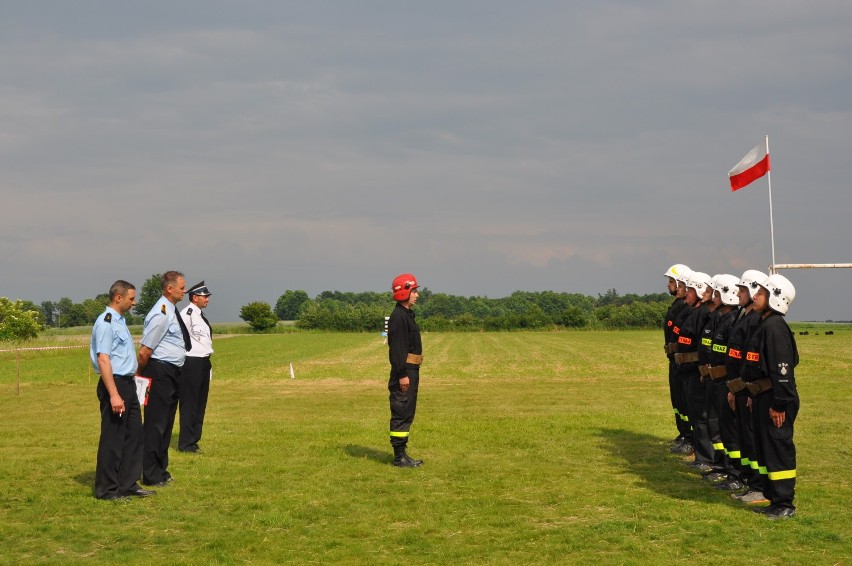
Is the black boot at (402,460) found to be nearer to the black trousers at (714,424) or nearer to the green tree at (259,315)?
the black trousers at (714,424)

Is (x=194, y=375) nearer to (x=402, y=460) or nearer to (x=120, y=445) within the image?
(x=120, y=445)

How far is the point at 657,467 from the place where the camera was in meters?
11.9

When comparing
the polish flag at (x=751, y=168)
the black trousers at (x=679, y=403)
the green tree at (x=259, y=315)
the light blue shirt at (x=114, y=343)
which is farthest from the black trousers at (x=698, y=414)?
the green tree at (x=259, y=315)

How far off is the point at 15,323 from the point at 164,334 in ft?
207

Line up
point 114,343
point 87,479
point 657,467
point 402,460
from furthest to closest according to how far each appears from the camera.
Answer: point 402,460 < point 657,467 < point 87,479 < point 114,343

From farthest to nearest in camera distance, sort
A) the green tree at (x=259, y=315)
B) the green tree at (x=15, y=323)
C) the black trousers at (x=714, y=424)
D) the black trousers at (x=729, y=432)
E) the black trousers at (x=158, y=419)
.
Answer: the green tree at (x=259, y=315)
the green tree at (x=15, y=323)
the black trousers at (x=714, y=424)
the black trousers at (x=158, y=419)
the black trousers at (x=729, y=432)

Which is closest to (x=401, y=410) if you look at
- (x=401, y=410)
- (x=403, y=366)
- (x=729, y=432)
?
(x=401, y=410)

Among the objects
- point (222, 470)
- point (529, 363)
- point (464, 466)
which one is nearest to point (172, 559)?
point (222, 470)

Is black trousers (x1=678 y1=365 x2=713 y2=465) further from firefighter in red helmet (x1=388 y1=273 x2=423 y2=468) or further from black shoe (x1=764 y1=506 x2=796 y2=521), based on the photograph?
firefighter in red helmet (x1=388 y1=273 x2=423 y2=468)

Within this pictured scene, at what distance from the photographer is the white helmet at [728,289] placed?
432 inches

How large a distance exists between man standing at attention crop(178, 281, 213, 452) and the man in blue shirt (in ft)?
10.00

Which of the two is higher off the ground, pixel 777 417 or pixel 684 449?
pixel 777 417

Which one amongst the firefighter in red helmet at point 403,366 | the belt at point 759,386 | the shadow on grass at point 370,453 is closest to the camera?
the belt at point 759,386

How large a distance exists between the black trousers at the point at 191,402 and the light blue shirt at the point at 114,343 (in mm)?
3171
